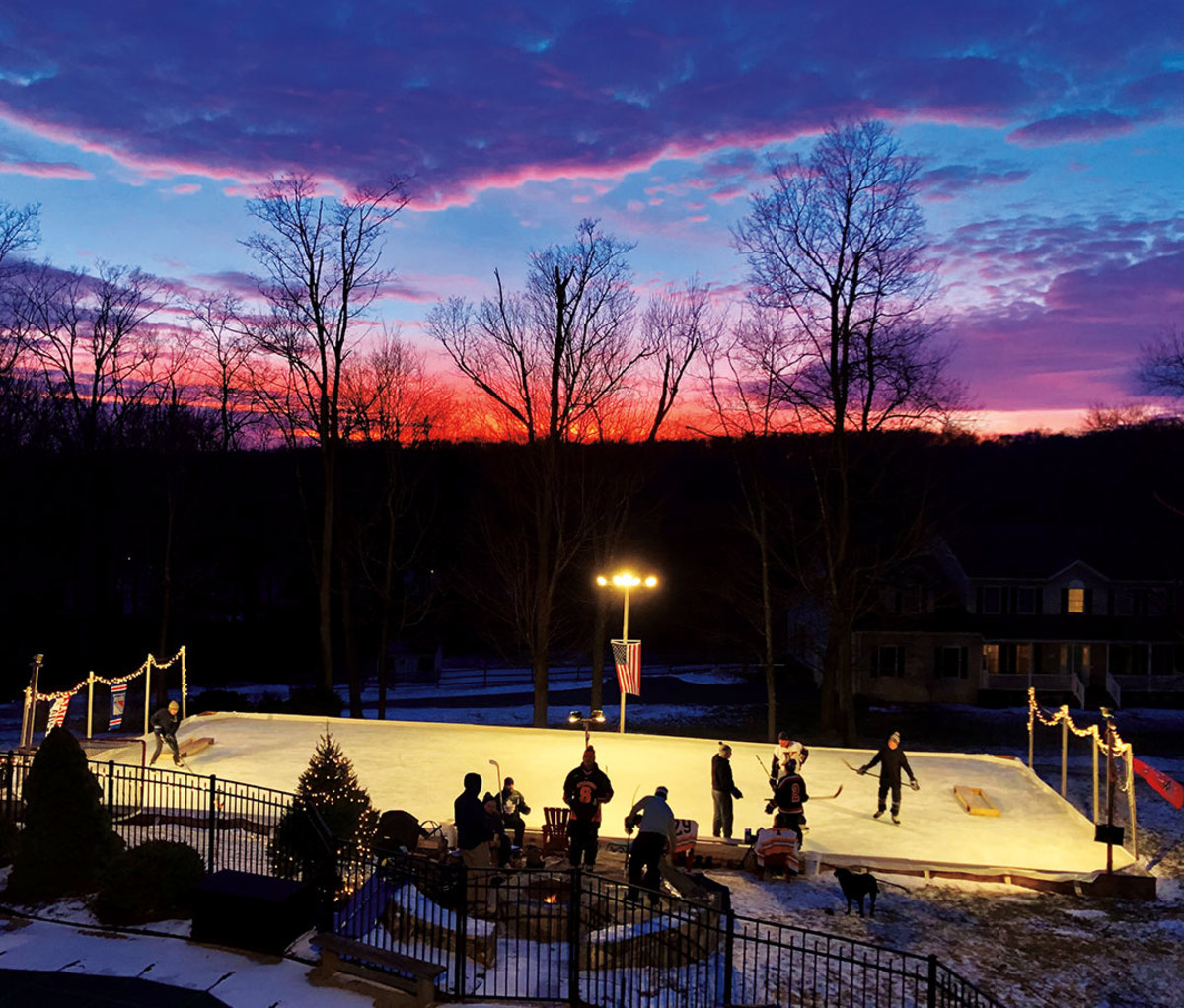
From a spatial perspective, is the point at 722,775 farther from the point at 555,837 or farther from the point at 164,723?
the point at 164,723

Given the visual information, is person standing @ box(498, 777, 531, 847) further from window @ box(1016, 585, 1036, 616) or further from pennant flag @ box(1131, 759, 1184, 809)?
window @ box(1016, 585, 1036, 616)

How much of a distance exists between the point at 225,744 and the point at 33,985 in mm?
14530

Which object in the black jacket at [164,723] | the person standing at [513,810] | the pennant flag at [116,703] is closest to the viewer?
the person standing at [513,810]

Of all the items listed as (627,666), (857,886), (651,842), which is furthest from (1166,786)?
(627,666)

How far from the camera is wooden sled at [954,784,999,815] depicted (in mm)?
18516

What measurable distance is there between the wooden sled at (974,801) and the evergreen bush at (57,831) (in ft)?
48.8

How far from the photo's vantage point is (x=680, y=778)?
21.0 m

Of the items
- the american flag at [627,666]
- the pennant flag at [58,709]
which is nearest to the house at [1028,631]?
the american flag at [627,666]

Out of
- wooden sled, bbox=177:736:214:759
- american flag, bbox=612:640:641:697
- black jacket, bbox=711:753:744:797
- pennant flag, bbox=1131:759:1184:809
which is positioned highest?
american flag, bbox=612:640:641:697

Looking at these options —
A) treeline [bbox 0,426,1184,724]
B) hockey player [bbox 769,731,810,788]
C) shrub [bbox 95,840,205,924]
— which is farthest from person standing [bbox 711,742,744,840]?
treeline [bbox 0,426,1184,724]

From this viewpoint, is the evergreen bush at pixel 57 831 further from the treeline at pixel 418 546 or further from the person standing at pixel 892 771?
the treeline at pixel 418 546

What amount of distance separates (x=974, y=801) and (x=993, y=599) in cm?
3236

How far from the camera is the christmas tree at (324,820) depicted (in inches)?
475

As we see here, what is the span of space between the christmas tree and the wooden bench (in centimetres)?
184
